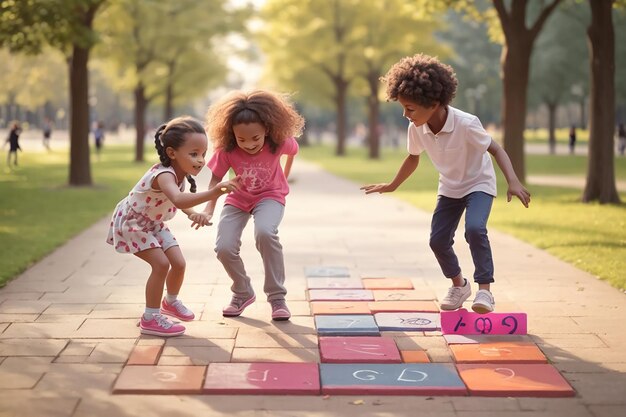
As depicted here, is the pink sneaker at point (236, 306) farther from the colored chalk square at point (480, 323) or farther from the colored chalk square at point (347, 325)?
the colored chalk square at point (480, 323)

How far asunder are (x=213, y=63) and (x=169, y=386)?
42.1 metres

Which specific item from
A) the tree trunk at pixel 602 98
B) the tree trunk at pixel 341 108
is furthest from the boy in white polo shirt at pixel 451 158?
the tree trunk at pixel 341 108

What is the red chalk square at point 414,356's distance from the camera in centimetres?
512

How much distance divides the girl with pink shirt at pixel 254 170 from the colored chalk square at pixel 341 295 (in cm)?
75

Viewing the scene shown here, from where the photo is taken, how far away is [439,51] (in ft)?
128

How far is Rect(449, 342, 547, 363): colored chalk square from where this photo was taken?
510cm

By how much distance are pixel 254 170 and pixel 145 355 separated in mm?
1654

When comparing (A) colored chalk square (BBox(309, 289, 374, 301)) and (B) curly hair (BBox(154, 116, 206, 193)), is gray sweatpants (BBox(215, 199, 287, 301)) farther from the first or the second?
(A) colored chalk square (BBox(309, 289, 374, 301))

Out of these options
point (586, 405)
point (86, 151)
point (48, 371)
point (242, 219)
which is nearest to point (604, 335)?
point (586, 405)

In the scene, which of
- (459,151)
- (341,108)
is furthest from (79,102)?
(341,108)

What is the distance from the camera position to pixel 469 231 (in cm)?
588

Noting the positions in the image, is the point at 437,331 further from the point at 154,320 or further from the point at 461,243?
the point at 461,243

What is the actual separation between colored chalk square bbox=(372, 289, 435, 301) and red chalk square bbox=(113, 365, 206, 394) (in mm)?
2428

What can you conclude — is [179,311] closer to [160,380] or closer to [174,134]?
[174,134]
